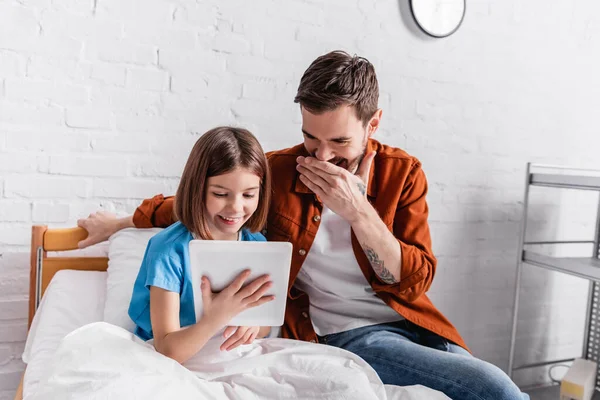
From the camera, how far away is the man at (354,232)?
4.25 feet

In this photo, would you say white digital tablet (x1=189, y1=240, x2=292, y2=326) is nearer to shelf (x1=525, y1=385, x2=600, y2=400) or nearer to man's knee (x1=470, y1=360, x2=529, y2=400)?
man's knee (x1=470, y1=360, x2=529, y2=400)

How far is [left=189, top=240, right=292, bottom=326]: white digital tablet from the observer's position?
3.38ft

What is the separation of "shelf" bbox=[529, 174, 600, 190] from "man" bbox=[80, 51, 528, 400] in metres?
0.80

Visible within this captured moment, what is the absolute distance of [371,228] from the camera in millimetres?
1330

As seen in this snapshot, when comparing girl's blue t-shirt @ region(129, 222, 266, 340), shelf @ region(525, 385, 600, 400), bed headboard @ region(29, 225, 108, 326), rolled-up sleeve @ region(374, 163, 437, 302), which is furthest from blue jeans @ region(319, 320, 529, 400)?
shelf @ region(525, 385, 600, 400)

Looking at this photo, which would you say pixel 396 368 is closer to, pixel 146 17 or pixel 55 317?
pixel 55 317

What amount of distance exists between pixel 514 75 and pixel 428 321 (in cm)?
126

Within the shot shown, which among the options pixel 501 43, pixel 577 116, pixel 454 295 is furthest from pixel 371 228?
pixel 577 116

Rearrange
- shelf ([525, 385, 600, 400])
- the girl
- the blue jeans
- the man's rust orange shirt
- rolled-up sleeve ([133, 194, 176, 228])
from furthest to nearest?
shelf ([525, 385, 600, 400]) → rolled-up sleeve ([133, 194, 176, 228]) → the man's rust orange shirt → the blue jeans → the girl

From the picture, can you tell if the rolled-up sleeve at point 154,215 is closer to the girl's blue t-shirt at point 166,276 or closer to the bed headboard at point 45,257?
the bed headboard at point 45,257

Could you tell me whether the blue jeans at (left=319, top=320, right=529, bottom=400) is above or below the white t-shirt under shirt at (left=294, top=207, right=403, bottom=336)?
below

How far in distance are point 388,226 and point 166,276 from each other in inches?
23.5

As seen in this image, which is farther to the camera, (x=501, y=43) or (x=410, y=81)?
(x=501, y=43)

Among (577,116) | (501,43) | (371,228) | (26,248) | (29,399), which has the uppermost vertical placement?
(501,43)
